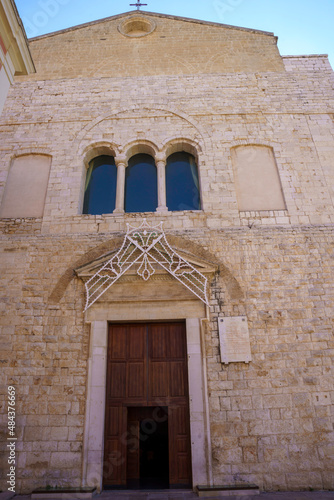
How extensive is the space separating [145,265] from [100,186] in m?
2.55

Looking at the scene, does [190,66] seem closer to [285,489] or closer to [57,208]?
[57,208]

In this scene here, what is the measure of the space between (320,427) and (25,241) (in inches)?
235

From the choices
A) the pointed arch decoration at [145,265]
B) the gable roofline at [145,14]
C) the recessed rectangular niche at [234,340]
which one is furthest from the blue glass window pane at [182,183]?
the gable roofline at [145,14]

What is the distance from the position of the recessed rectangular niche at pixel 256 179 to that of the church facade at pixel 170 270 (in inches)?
1.6

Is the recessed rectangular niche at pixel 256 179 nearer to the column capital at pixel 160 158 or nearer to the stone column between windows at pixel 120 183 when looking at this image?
the column capital at pixel 160 158

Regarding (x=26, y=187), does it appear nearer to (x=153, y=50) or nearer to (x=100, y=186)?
(x=100, y=186)

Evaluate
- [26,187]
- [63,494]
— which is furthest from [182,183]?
[63,494]

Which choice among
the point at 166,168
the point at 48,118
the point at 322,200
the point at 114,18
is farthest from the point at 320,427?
the point at 114,18

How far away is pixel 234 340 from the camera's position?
5.83 meters

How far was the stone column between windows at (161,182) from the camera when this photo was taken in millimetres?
7134

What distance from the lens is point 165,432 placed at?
6.28m

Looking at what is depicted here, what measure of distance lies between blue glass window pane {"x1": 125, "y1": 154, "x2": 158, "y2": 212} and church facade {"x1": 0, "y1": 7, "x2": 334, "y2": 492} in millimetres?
36

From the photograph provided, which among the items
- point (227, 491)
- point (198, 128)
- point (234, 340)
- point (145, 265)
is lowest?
point (227, 491)

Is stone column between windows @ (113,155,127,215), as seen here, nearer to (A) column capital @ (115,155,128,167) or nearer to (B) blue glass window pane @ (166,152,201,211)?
(A) column capital @ (115,155,128,167)
